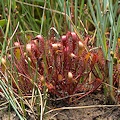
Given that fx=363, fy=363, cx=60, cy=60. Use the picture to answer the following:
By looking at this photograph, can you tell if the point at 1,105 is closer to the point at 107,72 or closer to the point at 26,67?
the point at 26,67

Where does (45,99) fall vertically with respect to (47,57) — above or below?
below

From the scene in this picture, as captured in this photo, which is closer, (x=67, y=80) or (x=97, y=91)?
(x=67, y=80)

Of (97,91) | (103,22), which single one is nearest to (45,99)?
(97,91)

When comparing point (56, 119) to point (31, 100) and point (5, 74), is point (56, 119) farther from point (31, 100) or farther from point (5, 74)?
point (5, 74)

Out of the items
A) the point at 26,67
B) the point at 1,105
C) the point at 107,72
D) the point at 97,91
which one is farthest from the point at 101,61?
the point at 1,105

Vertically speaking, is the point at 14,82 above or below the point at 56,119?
above

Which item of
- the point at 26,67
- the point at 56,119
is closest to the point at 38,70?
the point at 26,67

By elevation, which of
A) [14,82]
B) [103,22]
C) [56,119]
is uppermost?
[103,22]
